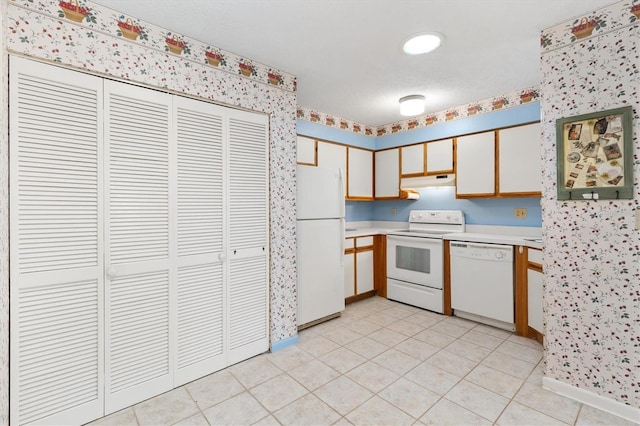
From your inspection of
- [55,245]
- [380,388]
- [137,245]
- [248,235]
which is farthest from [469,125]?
[55,245]

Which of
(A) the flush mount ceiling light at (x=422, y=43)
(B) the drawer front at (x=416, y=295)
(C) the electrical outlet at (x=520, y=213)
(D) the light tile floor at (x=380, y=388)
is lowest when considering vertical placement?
(D) the light tile floor at (x=380, y=388)

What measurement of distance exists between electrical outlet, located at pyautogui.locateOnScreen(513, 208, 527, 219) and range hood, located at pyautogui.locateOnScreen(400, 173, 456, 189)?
0.74 m

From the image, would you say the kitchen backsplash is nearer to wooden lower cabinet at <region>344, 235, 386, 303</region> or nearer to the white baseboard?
wooden lower cabinet at <region>344, 235, 386, 303</region>

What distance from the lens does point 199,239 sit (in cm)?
222

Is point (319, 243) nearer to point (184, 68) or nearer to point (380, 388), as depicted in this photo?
point (380, 388)

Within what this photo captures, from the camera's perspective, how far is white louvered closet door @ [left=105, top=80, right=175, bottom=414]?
185 cm

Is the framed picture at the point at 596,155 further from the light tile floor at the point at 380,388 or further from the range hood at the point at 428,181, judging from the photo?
the range hood at the point at 428,181

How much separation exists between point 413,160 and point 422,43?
2035 mm

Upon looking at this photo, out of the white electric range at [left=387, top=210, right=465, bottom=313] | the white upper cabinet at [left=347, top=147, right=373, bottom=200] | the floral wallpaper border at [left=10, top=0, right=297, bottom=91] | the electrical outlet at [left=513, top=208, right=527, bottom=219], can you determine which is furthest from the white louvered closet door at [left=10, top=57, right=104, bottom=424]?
the electrical outlet at [left=513, top=208, right=527, bottom=219]

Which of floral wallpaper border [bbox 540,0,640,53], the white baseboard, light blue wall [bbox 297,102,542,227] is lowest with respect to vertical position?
the white baseboard

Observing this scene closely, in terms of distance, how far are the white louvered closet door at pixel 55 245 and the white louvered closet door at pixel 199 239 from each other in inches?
18.5

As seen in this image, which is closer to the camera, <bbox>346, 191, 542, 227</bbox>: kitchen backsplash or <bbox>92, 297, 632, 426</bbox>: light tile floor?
<bbox>92, 297, 632, 426</bbox>: light tile floor

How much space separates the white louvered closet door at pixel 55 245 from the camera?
1582 mm

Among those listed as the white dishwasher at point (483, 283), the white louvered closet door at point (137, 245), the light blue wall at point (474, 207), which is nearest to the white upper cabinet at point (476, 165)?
the light blue wall at point (474, 207)
